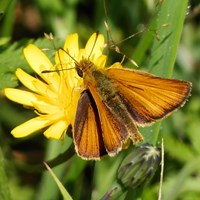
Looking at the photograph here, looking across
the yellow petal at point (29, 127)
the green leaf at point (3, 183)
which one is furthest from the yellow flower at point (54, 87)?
the green leaf at point (3, 183)

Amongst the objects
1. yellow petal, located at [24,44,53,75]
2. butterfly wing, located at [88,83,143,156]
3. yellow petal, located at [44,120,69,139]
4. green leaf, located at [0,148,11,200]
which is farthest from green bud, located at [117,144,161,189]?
yellow petal, located at [24,44,53,75]

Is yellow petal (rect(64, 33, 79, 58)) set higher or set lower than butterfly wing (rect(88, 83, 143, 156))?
higher

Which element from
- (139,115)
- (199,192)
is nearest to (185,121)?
(199,192)

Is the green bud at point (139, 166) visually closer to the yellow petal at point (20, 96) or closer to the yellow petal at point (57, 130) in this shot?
the yellow petal at point (57, 130)

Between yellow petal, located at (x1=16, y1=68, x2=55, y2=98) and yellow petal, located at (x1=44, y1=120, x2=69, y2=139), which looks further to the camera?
yellow petal, located at (x1=16, y1=68, x2=55, y2=98)

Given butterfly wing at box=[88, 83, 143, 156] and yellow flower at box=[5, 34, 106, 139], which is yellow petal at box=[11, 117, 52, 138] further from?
butterfly wing at box=[88, 83, 143, 156]

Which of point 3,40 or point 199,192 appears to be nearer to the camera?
point 3,40

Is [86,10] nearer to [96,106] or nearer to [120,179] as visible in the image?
[96,106]
